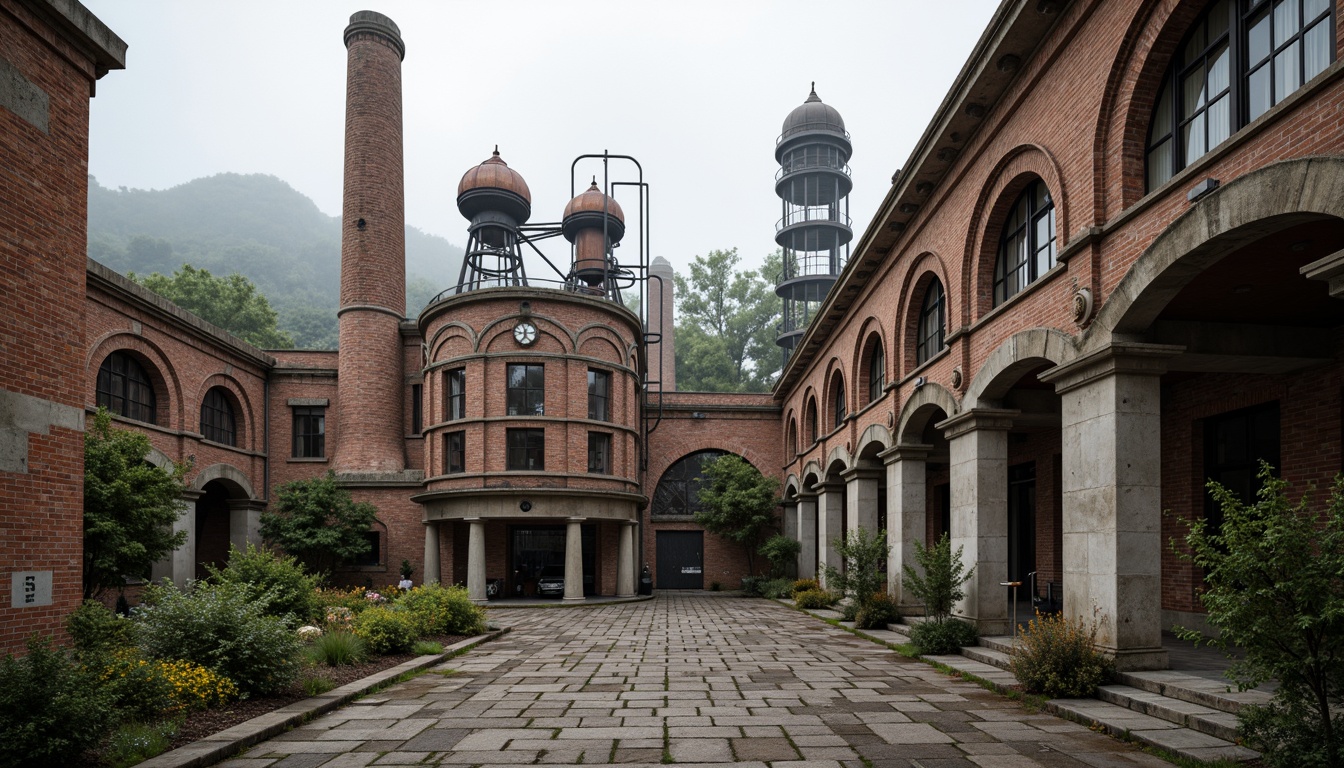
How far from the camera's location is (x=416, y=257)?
524ft

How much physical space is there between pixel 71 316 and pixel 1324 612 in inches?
423

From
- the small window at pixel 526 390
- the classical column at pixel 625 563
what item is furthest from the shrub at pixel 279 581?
the classical column at pixel 625 563

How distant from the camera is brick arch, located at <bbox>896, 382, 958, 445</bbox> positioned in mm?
13422

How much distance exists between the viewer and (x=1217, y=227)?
679cm

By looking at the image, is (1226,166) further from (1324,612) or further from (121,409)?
(121,409)

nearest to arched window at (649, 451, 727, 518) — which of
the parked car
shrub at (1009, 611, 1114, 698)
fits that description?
the parked car

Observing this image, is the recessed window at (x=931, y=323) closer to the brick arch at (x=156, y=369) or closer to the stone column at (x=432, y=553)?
the stone column at (x=432, y=553)

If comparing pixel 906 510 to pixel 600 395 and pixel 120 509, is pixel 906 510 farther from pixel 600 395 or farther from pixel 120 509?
pixel 120 509

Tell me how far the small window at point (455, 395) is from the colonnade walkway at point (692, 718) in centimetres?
1365

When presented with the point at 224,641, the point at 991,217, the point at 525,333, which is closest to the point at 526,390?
the point at 525,333

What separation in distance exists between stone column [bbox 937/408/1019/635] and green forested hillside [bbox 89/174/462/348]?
62132 millimetres

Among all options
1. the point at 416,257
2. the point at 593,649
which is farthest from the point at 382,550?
the point at 416,257

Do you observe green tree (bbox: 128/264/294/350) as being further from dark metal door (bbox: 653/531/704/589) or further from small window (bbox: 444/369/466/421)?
dark metal door (bbox: 653/531/704/589)

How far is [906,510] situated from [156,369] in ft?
65.0
